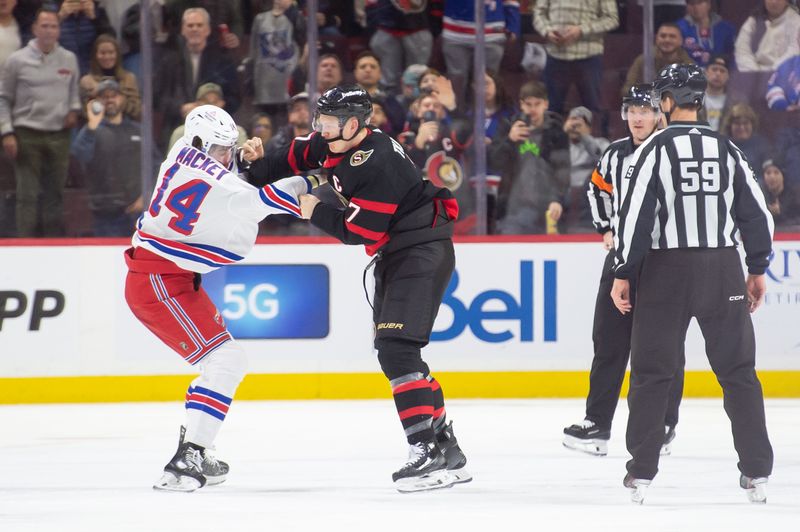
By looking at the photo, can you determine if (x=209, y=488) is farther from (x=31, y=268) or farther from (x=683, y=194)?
(x=31, y=268)

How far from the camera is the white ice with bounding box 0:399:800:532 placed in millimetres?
3799

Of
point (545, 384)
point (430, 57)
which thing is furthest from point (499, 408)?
point (430, 57)

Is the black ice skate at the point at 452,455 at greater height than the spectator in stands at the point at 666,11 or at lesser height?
lesser

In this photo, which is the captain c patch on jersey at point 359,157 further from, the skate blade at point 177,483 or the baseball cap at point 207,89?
the baseball cap at point 207,89

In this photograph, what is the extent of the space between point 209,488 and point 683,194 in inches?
72.5

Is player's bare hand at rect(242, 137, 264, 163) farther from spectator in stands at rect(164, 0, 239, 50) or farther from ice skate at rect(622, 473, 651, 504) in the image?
spectator in stands at rect(164, 0, 239, 50)

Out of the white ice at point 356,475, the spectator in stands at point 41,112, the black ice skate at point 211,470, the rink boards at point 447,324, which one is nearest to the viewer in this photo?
the white ice at point 356,475

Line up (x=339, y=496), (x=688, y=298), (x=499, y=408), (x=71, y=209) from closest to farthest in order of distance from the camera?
1. (x=688, y=298)
2. (x=339, y=496)
3. (x=499, y=408)
4. (x=71, y=209)

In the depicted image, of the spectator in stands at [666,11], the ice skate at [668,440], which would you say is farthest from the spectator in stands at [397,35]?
the ice skate at [668,440]

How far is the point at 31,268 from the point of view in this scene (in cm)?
679

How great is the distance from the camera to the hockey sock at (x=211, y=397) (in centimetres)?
434

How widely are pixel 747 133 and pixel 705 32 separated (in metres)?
0.62

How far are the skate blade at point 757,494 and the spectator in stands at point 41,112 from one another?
14.0 feet

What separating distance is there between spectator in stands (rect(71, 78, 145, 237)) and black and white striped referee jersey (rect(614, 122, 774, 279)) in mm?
3842
